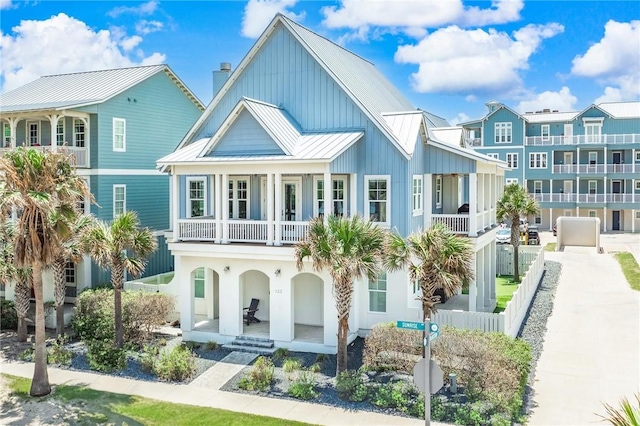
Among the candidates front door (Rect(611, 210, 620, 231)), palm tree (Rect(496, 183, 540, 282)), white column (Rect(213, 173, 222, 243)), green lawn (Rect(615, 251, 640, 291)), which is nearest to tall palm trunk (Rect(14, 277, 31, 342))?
white column (Rect(213, 173, 222, 243))

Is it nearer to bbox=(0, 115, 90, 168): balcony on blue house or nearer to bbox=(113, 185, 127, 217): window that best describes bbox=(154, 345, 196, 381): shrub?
bbox=(0, 115, 90, 168): balcony on blue house

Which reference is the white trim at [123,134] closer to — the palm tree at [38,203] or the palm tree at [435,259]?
the palm tree at [38,203]

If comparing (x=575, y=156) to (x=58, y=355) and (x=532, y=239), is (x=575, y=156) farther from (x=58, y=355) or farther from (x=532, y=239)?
(x=58, y=355)

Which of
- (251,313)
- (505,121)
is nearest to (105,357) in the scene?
(251,313)

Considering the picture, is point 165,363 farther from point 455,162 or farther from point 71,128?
point 71,128

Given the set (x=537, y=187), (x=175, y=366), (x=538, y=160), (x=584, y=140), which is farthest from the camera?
(x=537, y=187)

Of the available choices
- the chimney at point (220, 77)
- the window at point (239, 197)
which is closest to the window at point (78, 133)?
the chimney at point (220, 77)

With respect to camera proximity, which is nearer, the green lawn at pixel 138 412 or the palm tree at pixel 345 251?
the green lawn at pixel 138 412
